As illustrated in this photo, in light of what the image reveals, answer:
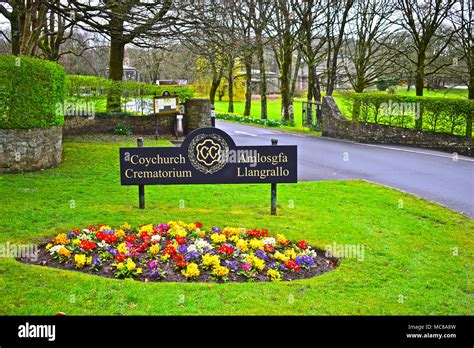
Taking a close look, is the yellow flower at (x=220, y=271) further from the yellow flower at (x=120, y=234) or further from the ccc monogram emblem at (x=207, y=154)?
the ccc monogram emblem at (x=207, y=154)

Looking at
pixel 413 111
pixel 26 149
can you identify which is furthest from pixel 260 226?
pixel 413 111

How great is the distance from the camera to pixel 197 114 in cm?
2361

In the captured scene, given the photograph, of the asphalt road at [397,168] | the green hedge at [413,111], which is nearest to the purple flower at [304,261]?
the asphalt road at [397,168]

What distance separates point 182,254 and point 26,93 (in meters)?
8.71

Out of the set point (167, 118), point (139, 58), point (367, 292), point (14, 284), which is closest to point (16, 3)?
point (167, 118)

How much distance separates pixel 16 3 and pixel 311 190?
11.4m

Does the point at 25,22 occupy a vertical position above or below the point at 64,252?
above

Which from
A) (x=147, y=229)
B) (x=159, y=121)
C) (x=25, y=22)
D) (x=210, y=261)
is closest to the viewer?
(x=210, y=261)

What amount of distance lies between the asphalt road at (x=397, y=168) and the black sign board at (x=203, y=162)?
14.3 ft

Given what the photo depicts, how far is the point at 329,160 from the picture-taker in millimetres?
17953

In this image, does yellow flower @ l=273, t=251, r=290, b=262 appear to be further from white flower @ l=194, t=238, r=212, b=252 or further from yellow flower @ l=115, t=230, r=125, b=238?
yellow flower @ l=115, t=230, r=125, b=238

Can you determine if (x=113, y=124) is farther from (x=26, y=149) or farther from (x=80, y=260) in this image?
(x=80, y=260)

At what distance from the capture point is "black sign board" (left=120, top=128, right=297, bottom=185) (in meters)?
9.76

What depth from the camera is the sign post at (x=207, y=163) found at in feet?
32.0
